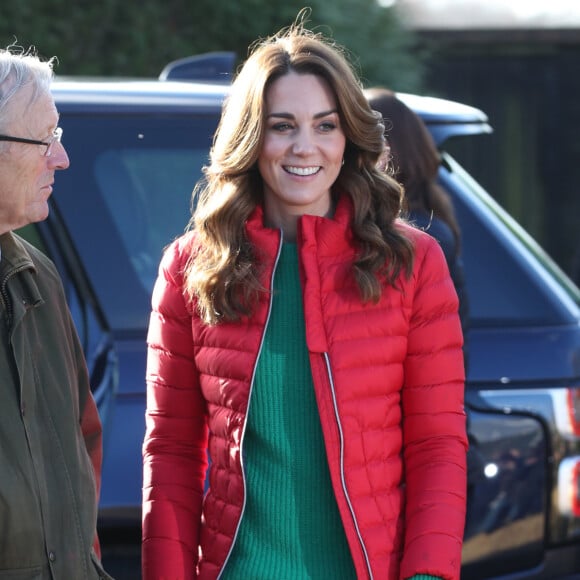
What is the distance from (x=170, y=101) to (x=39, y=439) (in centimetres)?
157

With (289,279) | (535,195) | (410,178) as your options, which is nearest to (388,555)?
(289,279)

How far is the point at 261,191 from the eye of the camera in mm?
2754

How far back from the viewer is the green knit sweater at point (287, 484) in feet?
8.09

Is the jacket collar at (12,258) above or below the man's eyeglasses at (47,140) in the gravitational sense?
below

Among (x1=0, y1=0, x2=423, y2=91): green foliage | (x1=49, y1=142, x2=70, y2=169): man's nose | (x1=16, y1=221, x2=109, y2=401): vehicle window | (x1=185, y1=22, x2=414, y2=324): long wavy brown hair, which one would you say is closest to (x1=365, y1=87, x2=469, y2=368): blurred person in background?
(x1=185, y1=22, x2=414, y2=324): long wavy brown hair

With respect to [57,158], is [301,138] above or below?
above

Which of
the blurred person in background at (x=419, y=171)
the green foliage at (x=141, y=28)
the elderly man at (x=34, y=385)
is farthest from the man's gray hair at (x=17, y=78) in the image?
the green foliage at (x=141, y=28)

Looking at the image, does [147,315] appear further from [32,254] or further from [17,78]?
[17,78]

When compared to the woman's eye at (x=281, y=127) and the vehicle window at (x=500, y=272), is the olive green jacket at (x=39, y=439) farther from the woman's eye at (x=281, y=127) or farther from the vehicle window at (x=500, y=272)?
the vehicle window at (x=500, y=272)

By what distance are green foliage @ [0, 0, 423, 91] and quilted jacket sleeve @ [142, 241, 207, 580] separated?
492 centimetres

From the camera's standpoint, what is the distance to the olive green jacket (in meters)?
2.16

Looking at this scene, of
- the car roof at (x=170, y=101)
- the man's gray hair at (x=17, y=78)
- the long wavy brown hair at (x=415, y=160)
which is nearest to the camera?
the man's gray hair at (x=17, y=78)

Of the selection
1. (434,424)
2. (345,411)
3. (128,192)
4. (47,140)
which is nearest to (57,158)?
(47,140)

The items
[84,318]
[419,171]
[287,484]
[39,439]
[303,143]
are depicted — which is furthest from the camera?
[419,171]
